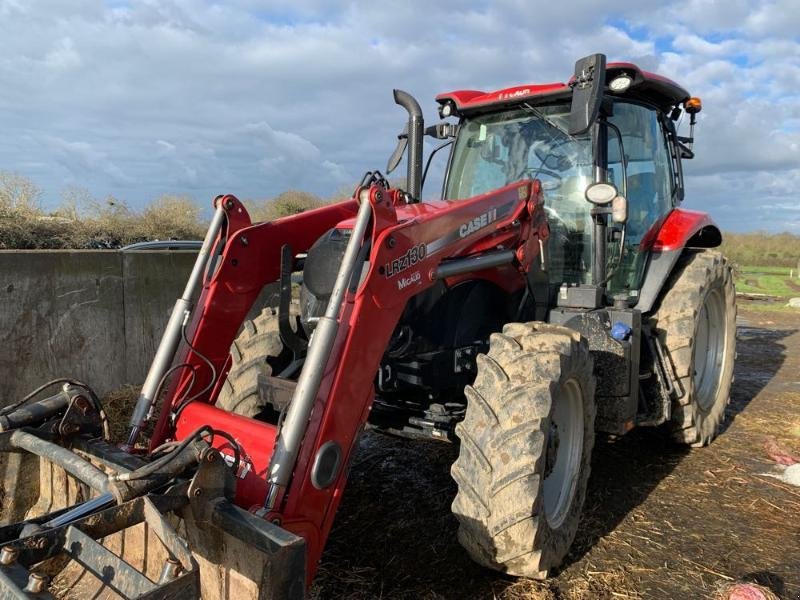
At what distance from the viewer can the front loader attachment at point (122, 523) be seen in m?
1.85

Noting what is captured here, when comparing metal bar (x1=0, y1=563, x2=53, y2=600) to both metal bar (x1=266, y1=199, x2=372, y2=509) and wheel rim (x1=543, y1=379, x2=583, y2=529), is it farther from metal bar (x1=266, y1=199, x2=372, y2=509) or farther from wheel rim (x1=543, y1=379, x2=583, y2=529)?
wheel rim (x1=543, y1=379, x2=583, y2=529)

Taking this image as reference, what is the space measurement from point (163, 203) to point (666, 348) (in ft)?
26.9

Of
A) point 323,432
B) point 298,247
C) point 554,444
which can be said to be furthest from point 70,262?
point 554,444

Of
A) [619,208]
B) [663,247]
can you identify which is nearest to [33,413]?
[619,208]

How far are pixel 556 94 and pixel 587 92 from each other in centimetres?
74

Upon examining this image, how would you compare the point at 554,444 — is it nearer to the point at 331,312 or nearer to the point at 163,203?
the point at 331,312

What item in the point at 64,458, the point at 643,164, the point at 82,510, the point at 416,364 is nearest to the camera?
the point at 82,510

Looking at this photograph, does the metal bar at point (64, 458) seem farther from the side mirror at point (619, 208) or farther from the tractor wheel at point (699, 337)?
the tractor wheel at point (699, 337)

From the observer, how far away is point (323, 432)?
8.66ft

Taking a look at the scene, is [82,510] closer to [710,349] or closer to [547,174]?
[547,174]

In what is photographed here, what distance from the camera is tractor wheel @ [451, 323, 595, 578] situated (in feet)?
9.18

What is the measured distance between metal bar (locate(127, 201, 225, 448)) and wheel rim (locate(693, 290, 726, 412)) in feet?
13.4

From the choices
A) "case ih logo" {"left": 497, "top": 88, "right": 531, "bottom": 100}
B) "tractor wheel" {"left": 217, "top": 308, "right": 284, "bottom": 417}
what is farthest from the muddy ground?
"case ih logo" {"left": 497, "top": 88, "right": 531, "bottom": 100}

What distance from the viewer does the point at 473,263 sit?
3521 millimetres
